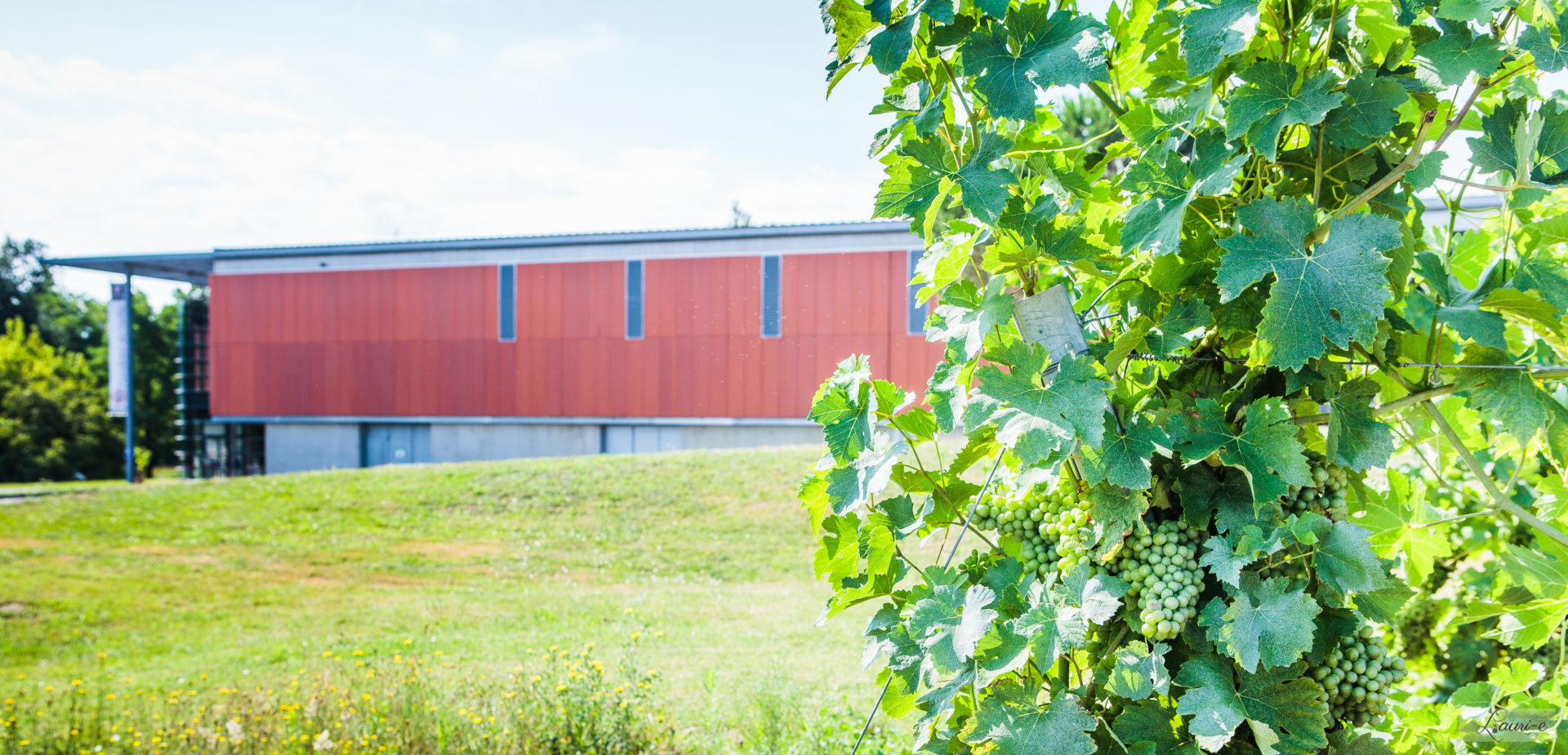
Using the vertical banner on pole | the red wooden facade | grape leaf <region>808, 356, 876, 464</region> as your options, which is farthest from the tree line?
grape leaf <region>808, 356, 876, 464</region>

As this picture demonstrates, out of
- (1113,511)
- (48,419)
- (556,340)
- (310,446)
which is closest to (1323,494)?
(1113,511)

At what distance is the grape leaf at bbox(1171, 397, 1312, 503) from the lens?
92 cm

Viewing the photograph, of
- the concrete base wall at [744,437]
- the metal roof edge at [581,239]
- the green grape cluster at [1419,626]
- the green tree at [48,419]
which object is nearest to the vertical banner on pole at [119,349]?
the metal roof edge at [581,239]

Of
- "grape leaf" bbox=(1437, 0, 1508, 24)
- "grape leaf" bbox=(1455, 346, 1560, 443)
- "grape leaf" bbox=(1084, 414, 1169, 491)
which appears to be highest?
"grape leaf" bbox=(1437, 0, 1508, 24)

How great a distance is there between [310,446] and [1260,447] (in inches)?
837

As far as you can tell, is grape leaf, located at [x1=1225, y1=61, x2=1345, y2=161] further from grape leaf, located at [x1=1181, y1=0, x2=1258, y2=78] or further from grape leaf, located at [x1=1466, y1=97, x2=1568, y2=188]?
grape leaf, located at [x1=1466, y1=97, x2=1568, y2=188]

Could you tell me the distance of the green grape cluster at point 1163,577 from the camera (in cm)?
95

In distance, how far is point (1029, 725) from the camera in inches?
38.1

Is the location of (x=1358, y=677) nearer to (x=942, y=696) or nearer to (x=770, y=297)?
(x=942, y=696)

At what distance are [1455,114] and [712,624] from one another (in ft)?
21.3

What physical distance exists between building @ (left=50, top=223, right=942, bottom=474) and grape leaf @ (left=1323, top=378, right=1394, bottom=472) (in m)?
13.6

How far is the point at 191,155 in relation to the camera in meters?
96.4

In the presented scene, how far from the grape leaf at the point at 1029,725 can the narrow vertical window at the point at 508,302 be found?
17.4 metres

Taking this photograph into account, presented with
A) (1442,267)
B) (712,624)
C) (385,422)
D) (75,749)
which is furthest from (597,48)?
(385,422)
